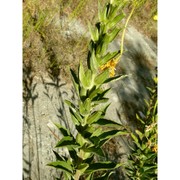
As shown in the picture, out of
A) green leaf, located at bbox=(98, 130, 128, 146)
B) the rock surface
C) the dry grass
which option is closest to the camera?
green leaf, located at bbox=(98, 130, 128, 146)

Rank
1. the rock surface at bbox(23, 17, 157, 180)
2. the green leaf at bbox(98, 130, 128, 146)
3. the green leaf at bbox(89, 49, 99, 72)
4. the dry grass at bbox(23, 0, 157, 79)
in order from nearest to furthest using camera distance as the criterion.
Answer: the green leaf at bbox(89, 49, 99, 72)
the green leaf at bbox(98, 130, 128, 146)
the rock surface at bbox(23, 17, 157, 180)
the dry grass at bbox(23, 0, 157, 79)

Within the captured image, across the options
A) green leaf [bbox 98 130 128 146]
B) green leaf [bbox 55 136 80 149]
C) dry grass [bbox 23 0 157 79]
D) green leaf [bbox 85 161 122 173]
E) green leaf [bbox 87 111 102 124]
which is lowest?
green leaf [bbox 85 161 122 173]

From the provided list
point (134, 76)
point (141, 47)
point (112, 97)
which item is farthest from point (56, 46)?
point (141, 47)

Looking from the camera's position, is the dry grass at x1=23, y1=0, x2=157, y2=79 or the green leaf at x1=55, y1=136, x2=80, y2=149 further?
the dry grass at x1=23, y1=0, x2=157, y2=79

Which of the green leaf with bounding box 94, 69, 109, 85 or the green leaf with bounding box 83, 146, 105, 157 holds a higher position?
the green leaf with bounding box 94, 69, 109, 85

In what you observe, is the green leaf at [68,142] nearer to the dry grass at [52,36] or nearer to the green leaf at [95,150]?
the green leaf at [95,150]

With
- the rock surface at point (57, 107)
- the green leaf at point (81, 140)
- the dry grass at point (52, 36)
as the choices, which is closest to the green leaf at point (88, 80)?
the green leaf at point (81, 140)

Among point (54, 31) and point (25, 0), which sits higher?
point (25, 0)

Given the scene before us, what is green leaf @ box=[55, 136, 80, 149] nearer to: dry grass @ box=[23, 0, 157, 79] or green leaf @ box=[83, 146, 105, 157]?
green leaf @ box=[83, 146, 105, 157]

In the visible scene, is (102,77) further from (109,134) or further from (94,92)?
(109,134)

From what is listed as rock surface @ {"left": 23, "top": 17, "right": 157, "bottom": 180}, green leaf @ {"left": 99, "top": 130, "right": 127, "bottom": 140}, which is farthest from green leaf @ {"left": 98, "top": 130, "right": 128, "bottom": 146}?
rock surface @ {"left": 23, "top": 17, "right": 157, "bottom": 180}

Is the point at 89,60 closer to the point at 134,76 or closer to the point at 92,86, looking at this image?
the point at 92,86
